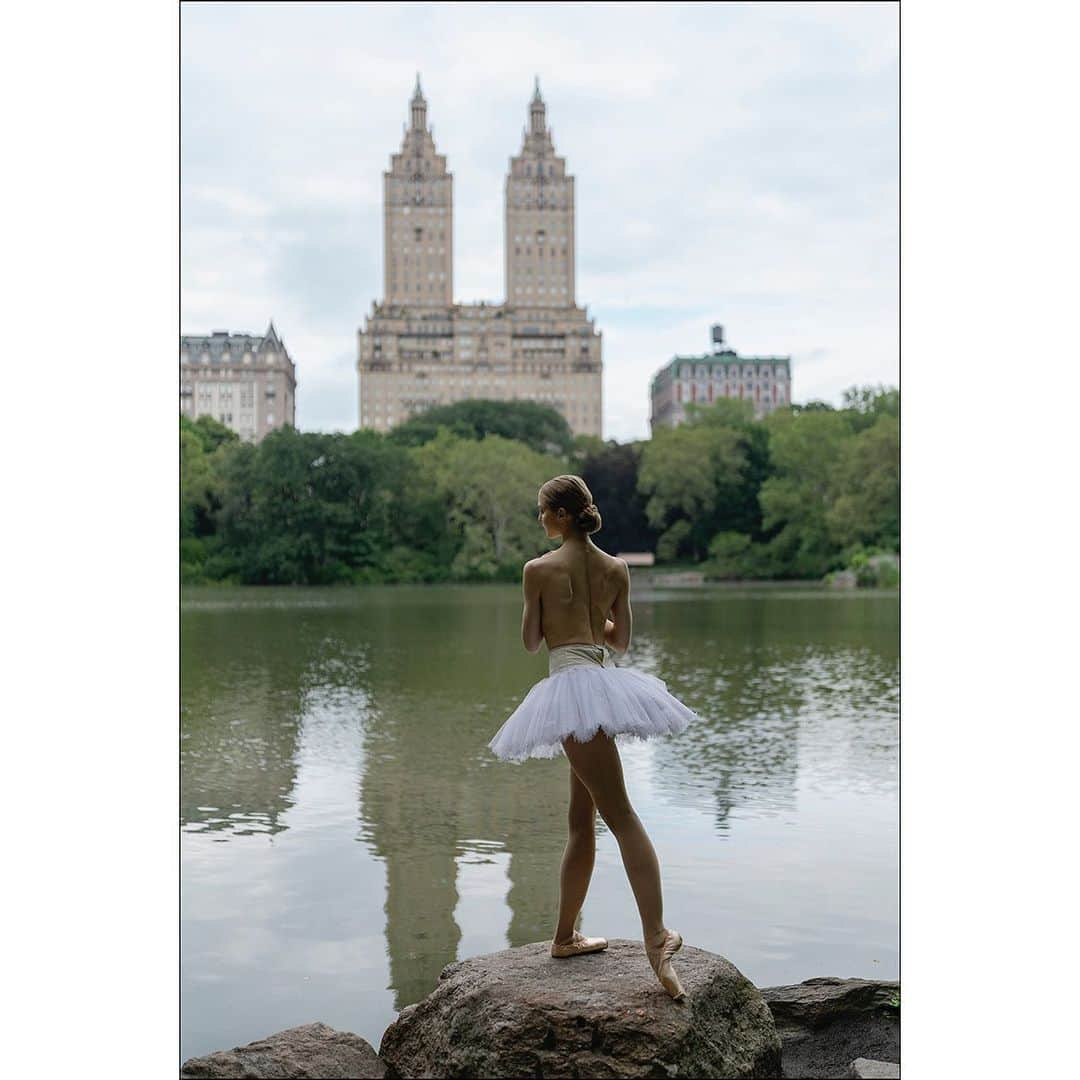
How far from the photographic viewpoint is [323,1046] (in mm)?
3787

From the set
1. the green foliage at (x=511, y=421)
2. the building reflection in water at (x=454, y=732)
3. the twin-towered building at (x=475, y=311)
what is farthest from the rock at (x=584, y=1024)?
the twin-towered building at (x=475, y=311)

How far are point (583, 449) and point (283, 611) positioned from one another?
4172 centimetres

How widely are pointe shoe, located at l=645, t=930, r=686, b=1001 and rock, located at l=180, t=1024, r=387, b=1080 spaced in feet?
2.87

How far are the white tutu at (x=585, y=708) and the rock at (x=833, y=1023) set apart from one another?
104 cm

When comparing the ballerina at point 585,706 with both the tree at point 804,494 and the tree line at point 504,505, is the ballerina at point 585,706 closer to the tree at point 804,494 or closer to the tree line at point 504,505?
the tree line at point 504,505

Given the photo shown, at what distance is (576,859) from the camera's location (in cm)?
395

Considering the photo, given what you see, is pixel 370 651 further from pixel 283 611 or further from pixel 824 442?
pixel 824 442

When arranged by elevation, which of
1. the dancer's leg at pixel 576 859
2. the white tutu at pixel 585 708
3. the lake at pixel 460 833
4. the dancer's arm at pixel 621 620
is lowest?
the lake at pixel 460 833

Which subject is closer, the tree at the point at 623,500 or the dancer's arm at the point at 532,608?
the dancer's arm at the point at 532,608

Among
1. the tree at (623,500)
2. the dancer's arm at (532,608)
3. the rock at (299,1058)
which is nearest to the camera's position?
the rock at (299,1058)

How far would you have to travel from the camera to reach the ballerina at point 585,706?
12.1 ft

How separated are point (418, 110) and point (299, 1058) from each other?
137 m

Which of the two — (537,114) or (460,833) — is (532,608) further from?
(537,114)

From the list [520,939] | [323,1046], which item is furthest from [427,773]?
[323,1046]
